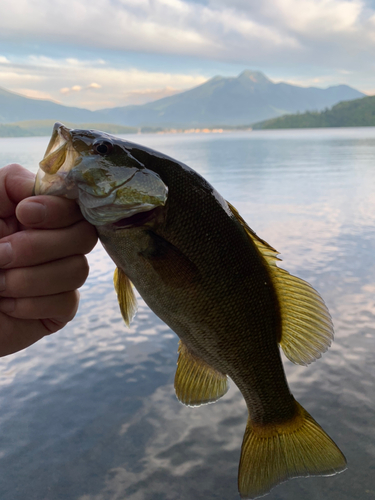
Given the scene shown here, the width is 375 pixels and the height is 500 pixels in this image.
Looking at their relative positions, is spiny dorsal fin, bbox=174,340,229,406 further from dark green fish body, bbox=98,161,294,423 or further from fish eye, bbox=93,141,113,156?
fish eye, bbox=93,141,113,156

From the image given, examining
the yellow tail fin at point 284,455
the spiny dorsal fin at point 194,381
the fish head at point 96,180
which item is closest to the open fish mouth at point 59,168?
the fish head at point 96,180

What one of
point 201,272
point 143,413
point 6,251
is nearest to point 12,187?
point 6,251

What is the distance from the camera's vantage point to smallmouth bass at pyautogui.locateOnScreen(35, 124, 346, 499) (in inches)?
62.3

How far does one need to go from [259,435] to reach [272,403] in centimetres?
17

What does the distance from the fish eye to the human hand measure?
234mm

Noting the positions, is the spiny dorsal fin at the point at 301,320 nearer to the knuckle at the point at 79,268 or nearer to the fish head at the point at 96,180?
the fish head at the point at 96,180

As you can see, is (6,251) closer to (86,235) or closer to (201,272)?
(86,235)

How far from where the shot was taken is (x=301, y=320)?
1.93 meters

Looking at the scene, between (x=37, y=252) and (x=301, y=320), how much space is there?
1.24m

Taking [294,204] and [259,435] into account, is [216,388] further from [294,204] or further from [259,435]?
[294,204]

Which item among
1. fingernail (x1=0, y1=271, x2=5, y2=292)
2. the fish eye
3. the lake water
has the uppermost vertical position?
the fish eye

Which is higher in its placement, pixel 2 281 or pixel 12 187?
pixel 12 187

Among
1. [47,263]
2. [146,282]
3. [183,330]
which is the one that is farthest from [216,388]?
[47,263]

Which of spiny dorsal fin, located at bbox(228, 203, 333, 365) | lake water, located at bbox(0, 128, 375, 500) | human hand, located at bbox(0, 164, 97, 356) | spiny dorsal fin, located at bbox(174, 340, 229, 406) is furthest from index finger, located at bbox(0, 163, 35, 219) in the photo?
lake water, located at bbox(0, 128, 375, 500)
